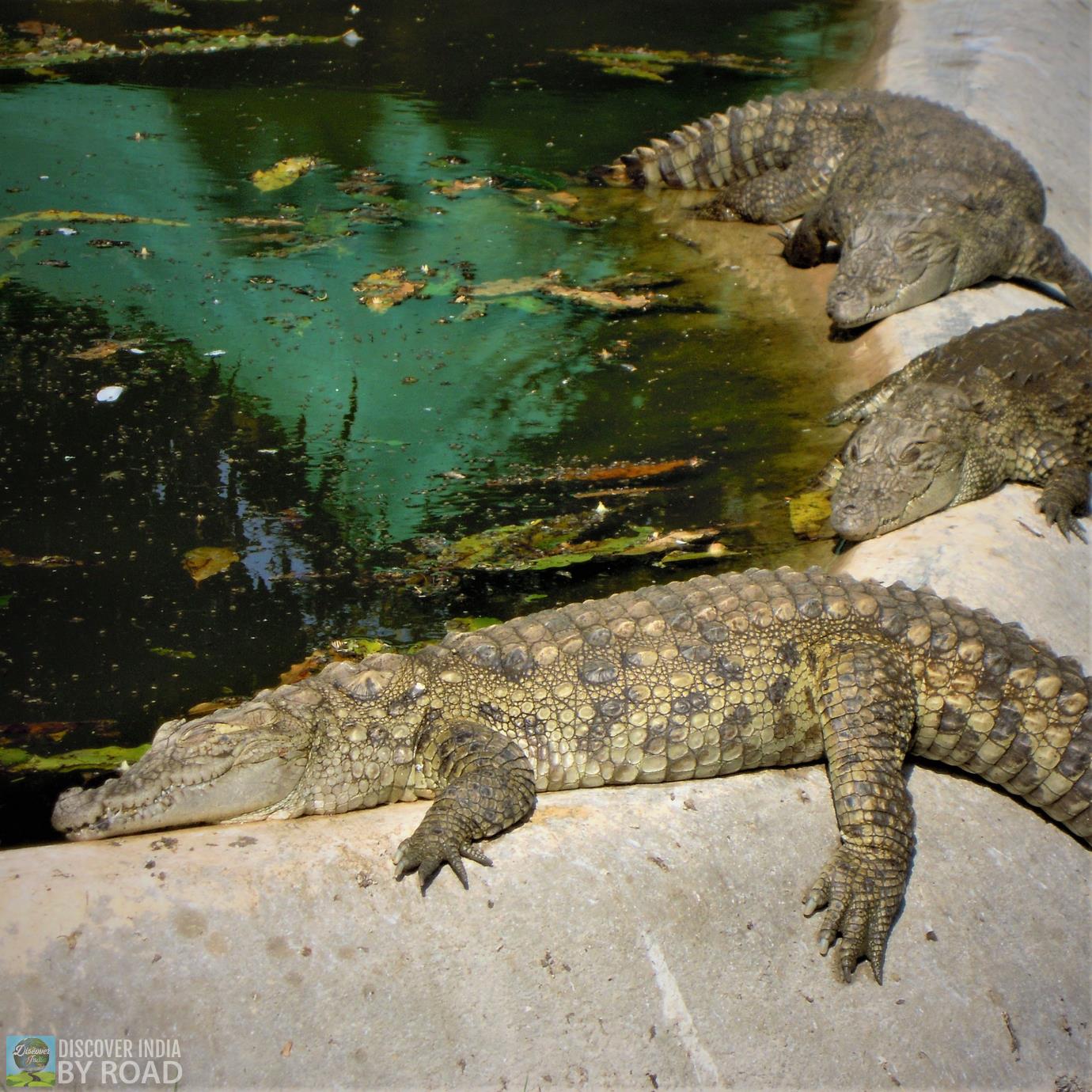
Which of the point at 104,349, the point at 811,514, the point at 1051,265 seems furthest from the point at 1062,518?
the point at 104,349

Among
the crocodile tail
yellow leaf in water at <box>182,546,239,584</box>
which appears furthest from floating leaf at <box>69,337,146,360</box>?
the crocodile tail

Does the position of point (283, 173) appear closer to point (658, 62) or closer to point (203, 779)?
point (658, 62)

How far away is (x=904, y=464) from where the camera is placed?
16.7ft

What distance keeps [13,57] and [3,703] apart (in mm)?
7750

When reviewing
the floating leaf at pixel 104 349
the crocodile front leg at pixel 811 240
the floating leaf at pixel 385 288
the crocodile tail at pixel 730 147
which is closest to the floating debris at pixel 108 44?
the crocodile tail at pixel 730 147

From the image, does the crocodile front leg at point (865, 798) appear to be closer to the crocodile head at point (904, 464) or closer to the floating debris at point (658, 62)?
the crocodile head at point (904, 464)

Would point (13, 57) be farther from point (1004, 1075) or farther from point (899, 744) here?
point (1004, 1075)

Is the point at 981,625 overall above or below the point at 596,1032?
above

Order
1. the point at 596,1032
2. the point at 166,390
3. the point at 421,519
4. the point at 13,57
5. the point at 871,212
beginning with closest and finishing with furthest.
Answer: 1. the point at 596,1032
2. the point at 421,519
3. the point at 166,390
4. the point at 871,212
5. the point at 13,57

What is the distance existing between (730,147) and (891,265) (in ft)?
7.93

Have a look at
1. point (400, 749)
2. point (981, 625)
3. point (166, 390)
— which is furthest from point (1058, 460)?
point (166, 390)

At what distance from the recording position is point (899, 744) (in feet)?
11.5

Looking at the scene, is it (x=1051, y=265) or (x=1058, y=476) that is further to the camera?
(x=1051, y=265)

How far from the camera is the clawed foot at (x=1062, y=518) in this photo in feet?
16.6
